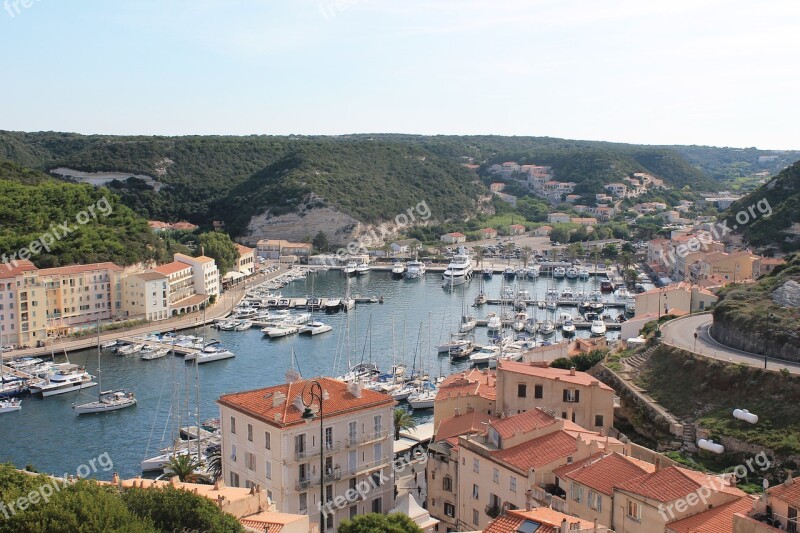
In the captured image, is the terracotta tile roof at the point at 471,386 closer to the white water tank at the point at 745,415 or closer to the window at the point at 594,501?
the white water tank at the point at 745,415

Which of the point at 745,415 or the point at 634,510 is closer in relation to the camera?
the point at 634,510

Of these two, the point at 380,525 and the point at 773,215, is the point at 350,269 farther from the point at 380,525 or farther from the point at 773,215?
the point at 380,525

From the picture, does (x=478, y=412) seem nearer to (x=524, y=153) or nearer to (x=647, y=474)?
(x=647, y=474)

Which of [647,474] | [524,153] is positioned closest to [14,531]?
[647,474]

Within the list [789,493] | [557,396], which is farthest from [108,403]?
[789,493]

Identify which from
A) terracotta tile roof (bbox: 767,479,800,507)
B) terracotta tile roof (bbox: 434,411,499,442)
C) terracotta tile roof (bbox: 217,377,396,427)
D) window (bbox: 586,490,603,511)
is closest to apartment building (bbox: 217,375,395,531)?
terracotta tile roof (bbox: 217,377,396,427)

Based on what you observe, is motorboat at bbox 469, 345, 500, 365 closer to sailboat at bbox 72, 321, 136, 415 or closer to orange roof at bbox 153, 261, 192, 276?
sailboat at bbox 72, 321, 136, 415
